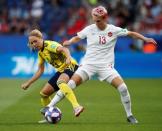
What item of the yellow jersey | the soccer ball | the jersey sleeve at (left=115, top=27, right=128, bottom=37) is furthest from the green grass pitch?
the jersey sleeve at (left=115, top=27, right=128, bottom=37)

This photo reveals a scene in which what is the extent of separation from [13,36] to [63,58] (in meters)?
14.8

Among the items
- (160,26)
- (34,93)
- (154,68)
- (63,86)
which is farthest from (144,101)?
(160,26)

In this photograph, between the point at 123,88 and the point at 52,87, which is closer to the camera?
the point at 123,88

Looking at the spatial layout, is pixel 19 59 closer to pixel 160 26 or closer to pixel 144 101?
pixel 160 26

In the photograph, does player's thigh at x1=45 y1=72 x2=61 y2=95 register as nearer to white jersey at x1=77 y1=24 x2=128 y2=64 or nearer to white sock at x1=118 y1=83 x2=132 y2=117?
white jersey at x1=77 y1=24 x2=128 y2=64

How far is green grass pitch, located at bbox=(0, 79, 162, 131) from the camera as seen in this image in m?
13.1

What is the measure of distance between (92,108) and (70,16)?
527 inches

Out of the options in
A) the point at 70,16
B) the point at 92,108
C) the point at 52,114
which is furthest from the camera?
the point at 70,16

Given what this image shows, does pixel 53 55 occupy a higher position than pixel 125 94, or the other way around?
pixel 53 55

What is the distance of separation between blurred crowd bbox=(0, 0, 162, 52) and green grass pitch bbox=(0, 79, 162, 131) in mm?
4656

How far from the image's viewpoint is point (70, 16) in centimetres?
2981

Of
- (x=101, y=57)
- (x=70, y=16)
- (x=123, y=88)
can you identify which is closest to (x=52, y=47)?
(x=101, y=57)

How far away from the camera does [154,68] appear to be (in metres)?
26.0

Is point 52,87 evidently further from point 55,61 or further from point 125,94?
point 125,94
